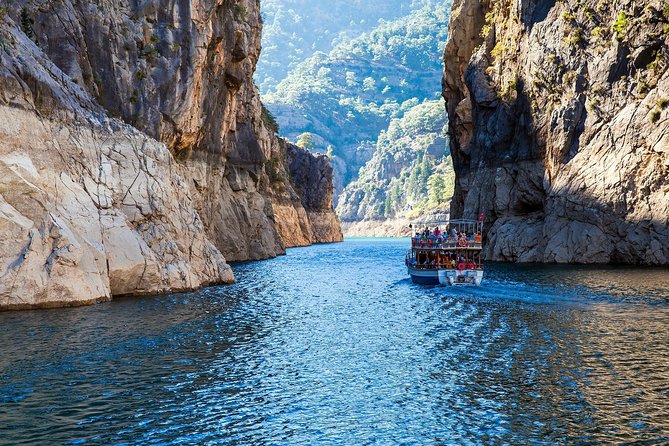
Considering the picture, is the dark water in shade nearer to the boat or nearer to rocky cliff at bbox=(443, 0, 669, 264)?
the boat

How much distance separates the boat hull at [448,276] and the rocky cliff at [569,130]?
21.1 metres

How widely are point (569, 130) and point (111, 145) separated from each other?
51518 millimetres

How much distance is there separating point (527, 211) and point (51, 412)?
72.1 m

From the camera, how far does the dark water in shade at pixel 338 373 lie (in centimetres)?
1627

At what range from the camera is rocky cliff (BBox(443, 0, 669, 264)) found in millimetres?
61875

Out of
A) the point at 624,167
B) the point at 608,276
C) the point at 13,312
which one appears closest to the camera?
the point at 13,312

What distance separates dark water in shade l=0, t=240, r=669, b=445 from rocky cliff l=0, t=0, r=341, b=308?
2684mm

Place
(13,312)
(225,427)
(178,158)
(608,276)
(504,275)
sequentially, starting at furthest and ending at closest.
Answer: (178,158)
(504,275)
(608,276)
(13,312)
(225,427)

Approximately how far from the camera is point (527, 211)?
8131cm

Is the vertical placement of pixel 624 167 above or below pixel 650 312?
above

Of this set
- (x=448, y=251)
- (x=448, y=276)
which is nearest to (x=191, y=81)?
(x=448, y=251)

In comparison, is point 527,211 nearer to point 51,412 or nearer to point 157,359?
point 157,359

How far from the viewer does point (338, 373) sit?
22297 mm

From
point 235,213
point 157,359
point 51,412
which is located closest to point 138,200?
point 157,359
